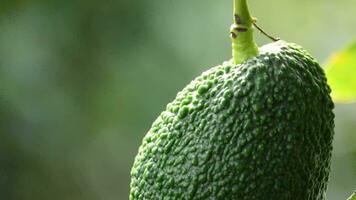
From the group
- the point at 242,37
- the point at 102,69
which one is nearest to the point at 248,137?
the point at 242,37

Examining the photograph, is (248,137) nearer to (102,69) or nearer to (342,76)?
(342,76)

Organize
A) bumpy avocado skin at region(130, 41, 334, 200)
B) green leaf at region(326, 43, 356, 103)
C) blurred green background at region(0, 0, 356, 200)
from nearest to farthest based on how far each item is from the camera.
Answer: bumpy avocado skin at region(130, 41, 334, 200) < green leaf at region(326, 43, 356, 103) < blurred green background at region(0, 0, 356, 200)

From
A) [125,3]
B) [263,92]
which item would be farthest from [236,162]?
[125,3]

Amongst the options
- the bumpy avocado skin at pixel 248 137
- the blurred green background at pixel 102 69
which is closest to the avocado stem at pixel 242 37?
the bumpy avocado skin at pixel 248 137

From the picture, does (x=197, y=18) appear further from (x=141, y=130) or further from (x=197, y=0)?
(x=141, y=130)

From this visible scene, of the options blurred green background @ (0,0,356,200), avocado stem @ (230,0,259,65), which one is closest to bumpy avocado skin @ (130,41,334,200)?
avocado stem @ (230,0,259,65)

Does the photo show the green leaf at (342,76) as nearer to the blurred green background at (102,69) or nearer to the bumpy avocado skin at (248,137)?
the bumpy avocado skin at (248,137)

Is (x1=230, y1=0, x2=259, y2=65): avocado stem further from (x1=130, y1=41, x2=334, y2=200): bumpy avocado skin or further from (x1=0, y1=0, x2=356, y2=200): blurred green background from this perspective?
(x1=0, y1=0, x2=356, y2=200): blurred green background
